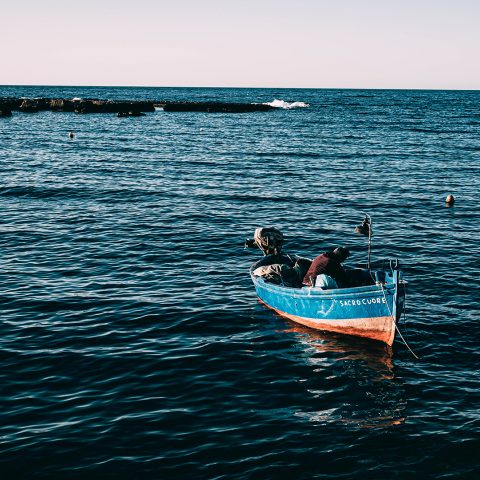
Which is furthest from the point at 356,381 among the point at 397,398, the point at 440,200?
the point at 440,200

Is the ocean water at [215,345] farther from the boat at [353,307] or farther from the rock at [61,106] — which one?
the rock at [61,106]

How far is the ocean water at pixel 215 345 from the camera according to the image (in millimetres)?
11031

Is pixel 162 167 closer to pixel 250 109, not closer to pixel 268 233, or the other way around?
pixel 268 233

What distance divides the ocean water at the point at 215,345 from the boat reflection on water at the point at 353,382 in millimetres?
51

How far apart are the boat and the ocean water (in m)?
0.44

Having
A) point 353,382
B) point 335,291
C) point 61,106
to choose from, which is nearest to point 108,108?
point 61,106

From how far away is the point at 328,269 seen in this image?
16.7 metres

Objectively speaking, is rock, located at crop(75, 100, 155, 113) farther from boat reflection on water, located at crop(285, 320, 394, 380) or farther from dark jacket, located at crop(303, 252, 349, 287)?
boat reflection on water, located at crop(285, 320, 394, 380)

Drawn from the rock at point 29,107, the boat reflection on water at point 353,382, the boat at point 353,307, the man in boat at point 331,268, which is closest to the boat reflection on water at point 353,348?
the boat reflection on water at point 353,382

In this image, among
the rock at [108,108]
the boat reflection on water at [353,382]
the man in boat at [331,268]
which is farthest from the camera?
the rock at [108,108]

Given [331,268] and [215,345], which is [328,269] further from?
[215,345]

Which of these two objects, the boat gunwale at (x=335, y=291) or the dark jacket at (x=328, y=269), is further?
the dark jacket at (x=328, y=269)

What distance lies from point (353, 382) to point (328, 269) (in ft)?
12.8

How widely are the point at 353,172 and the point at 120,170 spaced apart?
1920 cm
